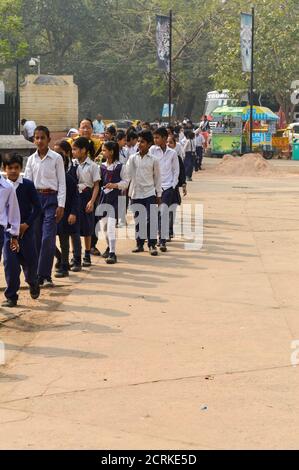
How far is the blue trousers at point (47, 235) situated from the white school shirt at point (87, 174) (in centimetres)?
141

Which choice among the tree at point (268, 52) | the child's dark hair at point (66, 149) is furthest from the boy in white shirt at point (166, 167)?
the tree at point (268, 52)

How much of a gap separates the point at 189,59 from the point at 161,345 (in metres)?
51.3

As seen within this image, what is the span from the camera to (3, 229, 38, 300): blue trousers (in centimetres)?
950

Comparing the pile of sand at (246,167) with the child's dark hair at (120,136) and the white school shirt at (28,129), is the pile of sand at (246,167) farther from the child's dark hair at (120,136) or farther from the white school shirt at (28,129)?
the child's dark hair at (120,136)

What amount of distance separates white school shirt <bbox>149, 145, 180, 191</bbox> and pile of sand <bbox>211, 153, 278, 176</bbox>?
62.9ft

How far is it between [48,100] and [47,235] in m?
21.2

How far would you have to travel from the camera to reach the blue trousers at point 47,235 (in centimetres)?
1069

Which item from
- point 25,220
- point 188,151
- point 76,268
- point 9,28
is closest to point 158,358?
point 25,220

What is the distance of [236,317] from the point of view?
9.12m

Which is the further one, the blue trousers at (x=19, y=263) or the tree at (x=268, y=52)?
the tree at (x=268, y=52)

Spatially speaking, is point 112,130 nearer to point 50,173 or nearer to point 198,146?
point 50,173

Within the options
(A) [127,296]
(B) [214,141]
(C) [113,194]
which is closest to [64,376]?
(A) [127,296]

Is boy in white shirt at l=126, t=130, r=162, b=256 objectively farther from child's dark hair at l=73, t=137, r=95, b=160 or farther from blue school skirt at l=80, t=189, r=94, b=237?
blue school skirt at l=80, t=189, r=94, b=237
